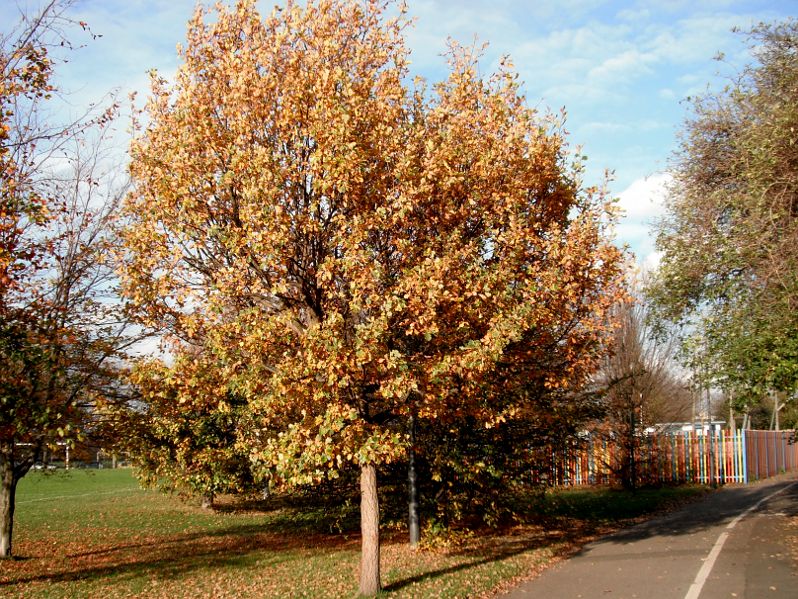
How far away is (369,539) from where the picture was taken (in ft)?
33.7

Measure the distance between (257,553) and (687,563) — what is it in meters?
8.58

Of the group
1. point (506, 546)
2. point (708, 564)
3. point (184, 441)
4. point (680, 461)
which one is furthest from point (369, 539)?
point (680, 461)

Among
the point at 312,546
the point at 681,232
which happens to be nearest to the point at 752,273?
the point at 681,232

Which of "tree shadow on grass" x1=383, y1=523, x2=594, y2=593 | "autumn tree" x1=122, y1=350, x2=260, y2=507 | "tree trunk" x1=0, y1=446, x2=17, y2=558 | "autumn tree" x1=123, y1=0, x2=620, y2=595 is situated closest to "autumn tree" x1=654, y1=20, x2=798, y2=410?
"autumn tree" x1=123, y1=0, x2=620, y2=595

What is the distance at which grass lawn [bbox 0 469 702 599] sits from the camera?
37.1 feet

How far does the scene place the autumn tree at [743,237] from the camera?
1107 cm

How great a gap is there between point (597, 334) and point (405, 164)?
523 cm

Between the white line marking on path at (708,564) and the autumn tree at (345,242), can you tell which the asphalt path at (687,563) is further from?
the autumn tree at (345,242)

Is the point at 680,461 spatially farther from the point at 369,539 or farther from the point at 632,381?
the point at 369,539

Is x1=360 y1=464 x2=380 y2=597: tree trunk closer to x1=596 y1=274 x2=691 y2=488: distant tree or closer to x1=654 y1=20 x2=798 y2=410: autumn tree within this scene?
x1=654 y1=20 x2=798 y2=410: autumn tree

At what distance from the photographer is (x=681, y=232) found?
1362 cm

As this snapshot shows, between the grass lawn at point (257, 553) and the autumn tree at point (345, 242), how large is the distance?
2.13 metres

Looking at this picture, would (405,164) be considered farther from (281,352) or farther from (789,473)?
(789,473)

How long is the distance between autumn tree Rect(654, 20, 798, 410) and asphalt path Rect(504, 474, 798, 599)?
2.68m
